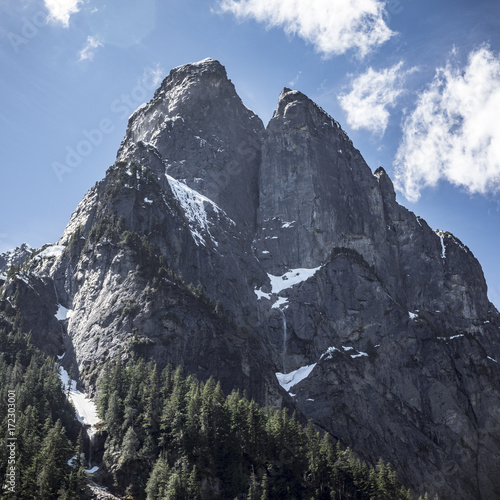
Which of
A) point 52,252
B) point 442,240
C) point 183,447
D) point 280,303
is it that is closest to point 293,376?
point 280,303

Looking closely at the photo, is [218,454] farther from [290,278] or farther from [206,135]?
[206,135]

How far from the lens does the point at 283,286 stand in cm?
13988

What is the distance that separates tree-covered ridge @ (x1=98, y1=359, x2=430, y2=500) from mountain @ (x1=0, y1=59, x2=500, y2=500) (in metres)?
19.1

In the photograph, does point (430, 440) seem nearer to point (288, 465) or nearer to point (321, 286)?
point (321, 286)

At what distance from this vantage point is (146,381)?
86.3m

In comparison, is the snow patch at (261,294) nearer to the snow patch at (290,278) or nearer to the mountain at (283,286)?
the mountain at (283,286)

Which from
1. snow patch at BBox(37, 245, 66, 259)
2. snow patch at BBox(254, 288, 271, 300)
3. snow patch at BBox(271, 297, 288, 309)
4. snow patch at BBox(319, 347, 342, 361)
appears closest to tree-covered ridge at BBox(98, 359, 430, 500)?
snow patch at BBox(319, 347, 342, 361)

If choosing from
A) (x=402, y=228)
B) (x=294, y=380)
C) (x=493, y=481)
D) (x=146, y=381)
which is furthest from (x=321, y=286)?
(x=146, y=381)

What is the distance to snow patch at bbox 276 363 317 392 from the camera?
120137mm

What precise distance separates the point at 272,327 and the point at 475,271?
67440 mm

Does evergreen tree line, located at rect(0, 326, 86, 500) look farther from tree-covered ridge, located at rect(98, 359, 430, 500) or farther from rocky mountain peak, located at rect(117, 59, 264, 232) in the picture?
rocky mountain peak, located at rect(117, 59, 264, 232)

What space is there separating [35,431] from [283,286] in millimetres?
77060

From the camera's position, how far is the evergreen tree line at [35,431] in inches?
2392

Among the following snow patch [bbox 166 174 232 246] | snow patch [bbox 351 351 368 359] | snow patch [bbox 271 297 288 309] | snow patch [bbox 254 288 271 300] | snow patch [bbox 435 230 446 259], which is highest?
snow patch [bbox 435 230 446 259]
